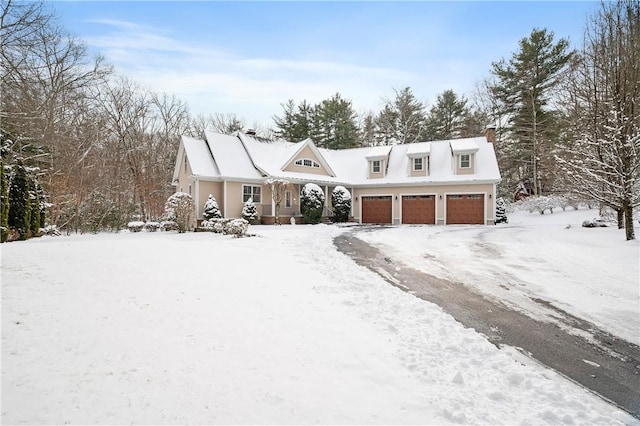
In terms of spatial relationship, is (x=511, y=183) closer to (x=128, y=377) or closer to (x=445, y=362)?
(x=445, y=362)

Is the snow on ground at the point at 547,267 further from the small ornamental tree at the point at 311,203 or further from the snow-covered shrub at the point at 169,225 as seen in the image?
the snow-covered shrub at the point at 169,225

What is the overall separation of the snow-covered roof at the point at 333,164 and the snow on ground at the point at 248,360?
15022mm

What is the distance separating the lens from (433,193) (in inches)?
897

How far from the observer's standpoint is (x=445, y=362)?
11.9 feet

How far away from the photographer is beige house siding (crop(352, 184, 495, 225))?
21.5 meters

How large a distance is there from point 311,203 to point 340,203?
8.14 feet

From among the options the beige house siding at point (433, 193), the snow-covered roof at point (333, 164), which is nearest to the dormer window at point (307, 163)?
the snow-covered roof at point (333, 164)

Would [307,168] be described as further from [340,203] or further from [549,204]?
[549,204]

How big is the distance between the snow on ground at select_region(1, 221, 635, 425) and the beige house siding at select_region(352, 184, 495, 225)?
1803 centimetres

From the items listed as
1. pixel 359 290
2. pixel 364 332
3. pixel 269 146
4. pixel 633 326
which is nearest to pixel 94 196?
pixel 269 146

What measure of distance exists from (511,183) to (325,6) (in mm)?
26324

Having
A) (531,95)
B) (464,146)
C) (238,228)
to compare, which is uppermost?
(531,95)

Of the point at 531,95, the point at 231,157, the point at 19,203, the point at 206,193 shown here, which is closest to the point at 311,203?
the point at 231,157

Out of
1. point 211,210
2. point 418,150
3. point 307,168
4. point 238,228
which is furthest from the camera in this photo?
point 418,150
